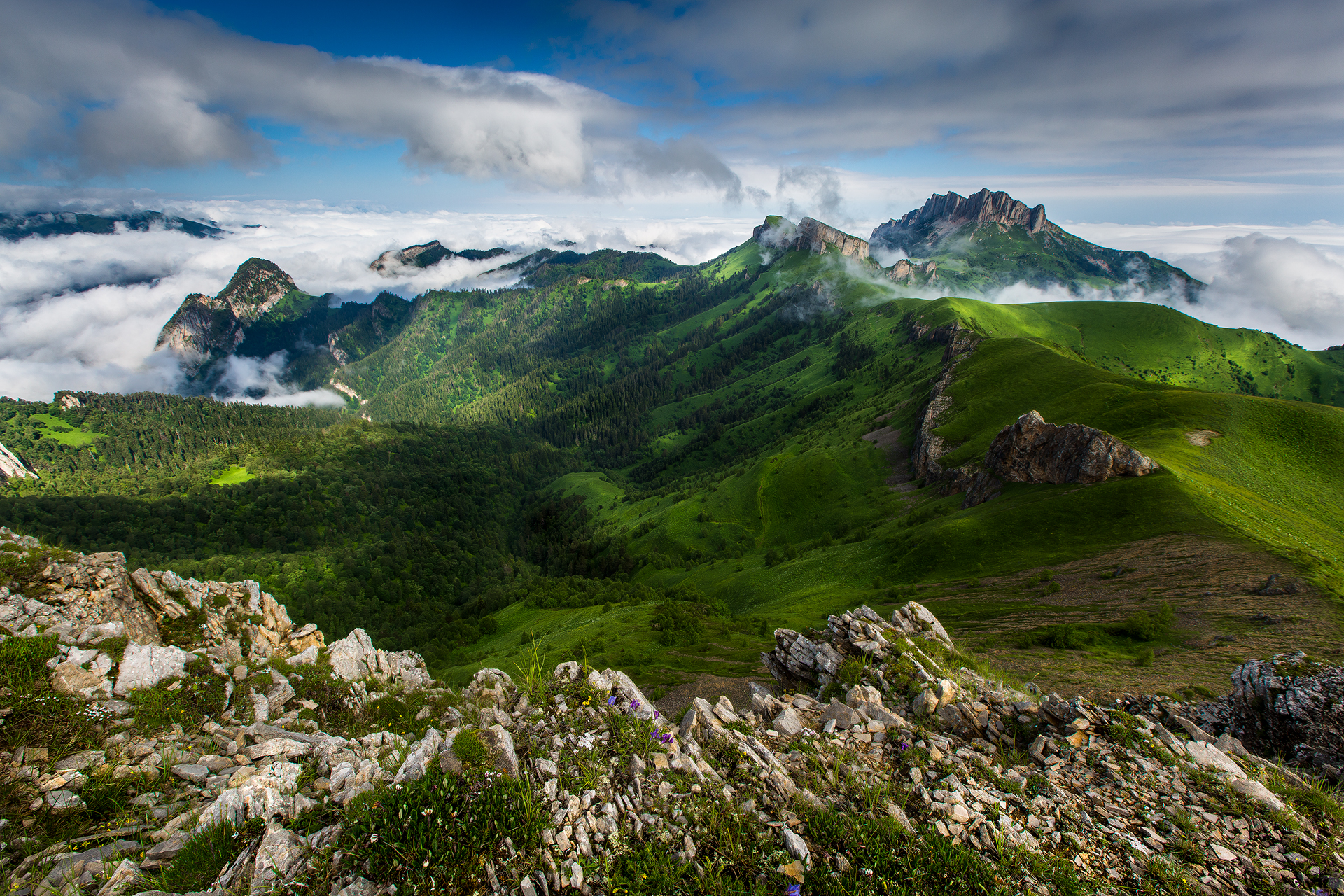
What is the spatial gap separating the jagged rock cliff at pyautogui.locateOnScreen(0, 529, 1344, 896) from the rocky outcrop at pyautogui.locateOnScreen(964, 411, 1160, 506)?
1884 inches

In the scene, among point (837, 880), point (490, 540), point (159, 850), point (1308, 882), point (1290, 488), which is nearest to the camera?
point (159, 850)

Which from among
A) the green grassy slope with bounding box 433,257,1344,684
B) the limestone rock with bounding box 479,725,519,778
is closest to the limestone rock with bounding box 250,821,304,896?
the limestone rock with bounding box 479,725,519,778

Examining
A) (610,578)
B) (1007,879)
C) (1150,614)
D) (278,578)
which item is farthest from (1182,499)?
(278,578)

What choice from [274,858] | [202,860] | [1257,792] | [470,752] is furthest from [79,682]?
[1257,792]

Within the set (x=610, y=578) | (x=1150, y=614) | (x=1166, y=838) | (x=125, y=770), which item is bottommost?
(x=610, y=578)

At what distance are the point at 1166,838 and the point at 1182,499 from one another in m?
51.2

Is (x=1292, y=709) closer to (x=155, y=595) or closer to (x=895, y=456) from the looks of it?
(x=155, y=595)

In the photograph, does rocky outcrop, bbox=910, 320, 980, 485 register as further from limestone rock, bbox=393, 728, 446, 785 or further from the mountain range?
limestone rock, bbox=393, 728, 446, 785

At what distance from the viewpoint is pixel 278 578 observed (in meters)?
109

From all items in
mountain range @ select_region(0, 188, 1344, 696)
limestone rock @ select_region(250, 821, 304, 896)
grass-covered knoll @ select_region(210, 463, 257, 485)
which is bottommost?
grass-covered knoll @ select_region(210, 463, 257, 485)

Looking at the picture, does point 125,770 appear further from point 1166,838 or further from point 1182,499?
point 1182,499

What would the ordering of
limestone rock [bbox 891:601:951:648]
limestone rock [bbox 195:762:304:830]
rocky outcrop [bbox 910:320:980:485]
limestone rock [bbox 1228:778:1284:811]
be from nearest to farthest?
limestone rock [bbox 195:762:304:830], limestone rock [bbox 1228:778:1284:811], limestone rock [bbox 891:601:951:648], rocky outcrop [bbox 910:320:980:485]

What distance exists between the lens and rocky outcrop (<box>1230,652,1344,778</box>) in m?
14.4

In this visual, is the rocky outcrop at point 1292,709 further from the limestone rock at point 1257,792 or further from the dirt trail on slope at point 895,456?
the dirt trail on slope at point 895,456
